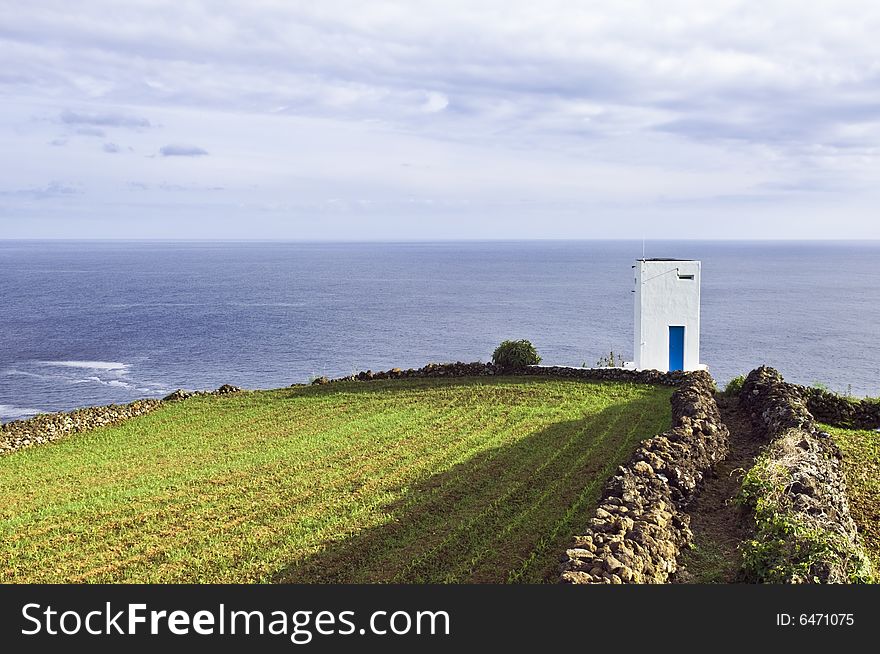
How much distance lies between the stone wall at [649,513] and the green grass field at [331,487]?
140 cm

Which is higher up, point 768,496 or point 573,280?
point 573,280

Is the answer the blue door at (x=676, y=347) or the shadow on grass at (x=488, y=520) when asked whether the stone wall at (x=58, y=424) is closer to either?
the shadow on grass at (x=488, y=520)

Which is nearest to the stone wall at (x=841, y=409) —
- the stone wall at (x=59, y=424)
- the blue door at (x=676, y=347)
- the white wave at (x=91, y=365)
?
the blue door at (x=676, y=347)

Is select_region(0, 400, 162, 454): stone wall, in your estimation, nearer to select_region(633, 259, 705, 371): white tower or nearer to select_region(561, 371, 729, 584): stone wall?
select_region(561, 371, 729, 584): stone wall

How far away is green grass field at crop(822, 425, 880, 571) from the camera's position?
1200cm

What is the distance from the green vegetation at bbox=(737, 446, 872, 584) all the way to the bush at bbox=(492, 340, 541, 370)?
17.3 metres

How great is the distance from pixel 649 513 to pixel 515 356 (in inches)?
673

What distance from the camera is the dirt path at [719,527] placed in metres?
10.1

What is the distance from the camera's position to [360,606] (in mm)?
7391

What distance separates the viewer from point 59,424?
22.9 metres

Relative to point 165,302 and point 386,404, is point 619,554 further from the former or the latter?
point 165,302

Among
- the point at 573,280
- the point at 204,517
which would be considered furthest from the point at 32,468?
the point at 573,280

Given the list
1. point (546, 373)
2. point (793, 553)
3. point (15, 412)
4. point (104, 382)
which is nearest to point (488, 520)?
point (793, 553)

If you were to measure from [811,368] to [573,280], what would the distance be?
292ft
